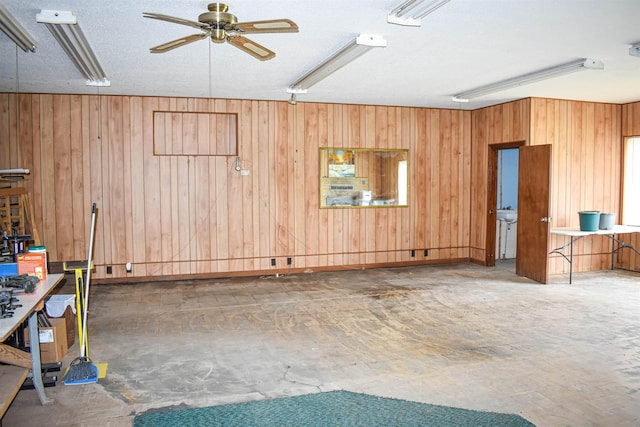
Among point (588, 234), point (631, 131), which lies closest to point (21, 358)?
point (588, 234)

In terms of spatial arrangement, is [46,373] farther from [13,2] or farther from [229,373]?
[13,2]

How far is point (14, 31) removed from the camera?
389 centimetres

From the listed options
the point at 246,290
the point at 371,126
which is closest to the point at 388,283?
the point at 246,290

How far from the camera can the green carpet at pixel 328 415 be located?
10.2ft

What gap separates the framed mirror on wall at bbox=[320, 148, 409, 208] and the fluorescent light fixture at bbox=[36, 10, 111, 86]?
3.62m

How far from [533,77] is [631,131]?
127 inches

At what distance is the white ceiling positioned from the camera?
12.2 ft

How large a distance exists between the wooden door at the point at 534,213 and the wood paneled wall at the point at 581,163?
453 mm

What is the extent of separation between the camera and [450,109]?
28.8 feet

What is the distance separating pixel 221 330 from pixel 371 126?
458 centimetres

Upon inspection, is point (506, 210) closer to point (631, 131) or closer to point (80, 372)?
point (631, 131)

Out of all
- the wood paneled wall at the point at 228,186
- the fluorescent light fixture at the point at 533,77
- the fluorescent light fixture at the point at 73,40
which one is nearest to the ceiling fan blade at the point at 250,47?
the fluorescent light fixture at the point at 73,40

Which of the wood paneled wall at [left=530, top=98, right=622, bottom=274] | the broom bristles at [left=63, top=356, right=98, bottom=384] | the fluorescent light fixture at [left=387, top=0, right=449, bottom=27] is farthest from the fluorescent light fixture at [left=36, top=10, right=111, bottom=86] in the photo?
the wood paneled wall at [left=530, top=98, right=622, bottom=274]

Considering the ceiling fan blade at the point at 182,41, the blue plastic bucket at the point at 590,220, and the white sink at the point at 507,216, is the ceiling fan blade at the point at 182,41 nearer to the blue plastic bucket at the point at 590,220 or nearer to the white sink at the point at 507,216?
the blue plastic bucket at the point at 590,220
